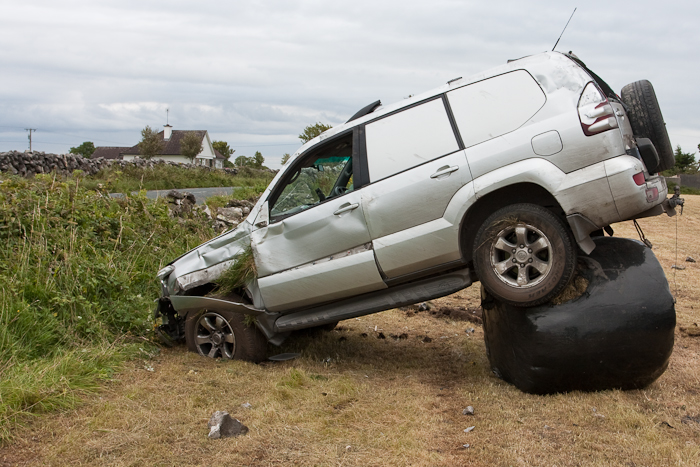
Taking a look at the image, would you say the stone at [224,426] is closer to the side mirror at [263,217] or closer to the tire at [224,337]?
the tire at [224,337]

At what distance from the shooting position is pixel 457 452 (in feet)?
12.5

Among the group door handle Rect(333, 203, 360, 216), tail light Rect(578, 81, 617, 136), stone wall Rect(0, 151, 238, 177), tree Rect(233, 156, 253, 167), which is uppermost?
tree Rect(233, 156, 253, 167)

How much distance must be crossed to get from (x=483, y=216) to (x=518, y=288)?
650 millimetres

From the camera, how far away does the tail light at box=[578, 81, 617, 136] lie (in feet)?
13.6

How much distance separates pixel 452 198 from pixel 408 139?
0.68 metres

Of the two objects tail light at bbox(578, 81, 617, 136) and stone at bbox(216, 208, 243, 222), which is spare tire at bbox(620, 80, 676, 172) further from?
stone at bbox(216, 208, 243, 222)

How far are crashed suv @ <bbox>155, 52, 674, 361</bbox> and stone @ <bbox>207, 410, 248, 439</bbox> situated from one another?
1.47 m

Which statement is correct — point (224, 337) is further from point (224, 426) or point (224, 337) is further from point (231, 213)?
point (231, 213)

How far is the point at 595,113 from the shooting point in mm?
4191

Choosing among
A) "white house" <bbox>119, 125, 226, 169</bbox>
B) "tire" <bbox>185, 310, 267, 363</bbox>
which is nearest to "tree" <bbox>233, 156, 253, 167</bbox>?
"white house" <bbox>119, 125, 226, 169</bbox>

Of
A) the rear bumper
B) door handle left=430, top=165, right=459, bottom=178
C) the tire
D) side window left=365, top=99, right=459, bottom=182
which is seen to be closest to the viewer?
the rear bumper

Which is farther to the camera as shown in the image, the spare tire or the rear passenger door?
the rear passenger door

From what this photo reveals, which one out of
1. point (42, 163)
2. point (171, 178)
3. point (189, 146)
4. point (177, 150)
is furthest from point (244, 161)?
point (42, 163)

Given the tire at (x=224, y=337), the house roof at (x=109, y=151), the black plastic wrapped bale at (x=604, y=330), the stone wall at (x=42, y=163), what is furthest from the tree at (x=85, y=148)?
the black plastic wrapped bale at (x=604, y=330)
